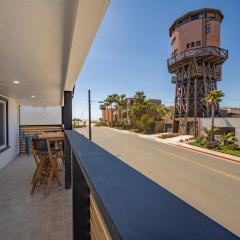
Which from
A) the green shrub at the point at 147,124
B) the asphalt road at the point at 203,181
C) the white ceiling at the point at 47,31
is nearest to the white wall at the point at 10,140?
the white ceiling at the point at 47,31

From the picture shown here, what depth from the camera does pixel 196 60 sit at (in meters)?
26.2

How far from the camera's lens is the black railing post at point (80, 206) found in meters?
1.79

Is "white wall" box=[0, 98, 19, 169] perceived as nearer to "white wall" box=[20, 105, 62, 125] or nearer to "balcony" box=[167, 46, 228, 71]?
"white wall" box=[20, 105, 62, 125]

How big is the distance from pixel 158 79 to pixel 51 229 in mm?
43245

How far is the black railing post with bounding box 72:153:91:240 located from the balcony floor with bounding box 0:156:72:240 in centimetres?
145

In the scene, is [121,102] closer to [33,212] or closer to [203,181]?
[203,181]

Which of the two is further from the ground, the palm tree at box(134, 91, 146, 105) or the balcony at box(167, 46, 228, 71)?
the balcony at box(167, 46, 228, 71)

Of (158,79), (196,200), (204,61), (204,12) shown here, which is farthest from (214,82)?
(196,200)

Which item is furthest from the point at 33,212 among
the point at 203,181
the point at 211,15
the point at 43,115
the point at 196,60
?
the point at 211,15

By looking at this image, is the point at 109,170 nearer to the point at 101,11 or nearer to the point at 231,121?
the point at 101,11

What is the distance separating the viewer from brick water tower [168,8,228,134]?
26.0 m

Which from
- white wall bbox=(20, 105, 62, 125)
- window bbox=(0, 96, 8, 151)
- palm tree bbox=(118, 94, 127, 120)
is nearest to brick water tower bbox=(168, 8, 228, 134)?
white wall bbox=(20, 105, 62, 125)

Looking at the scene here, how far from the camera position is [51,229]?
10.4 feet

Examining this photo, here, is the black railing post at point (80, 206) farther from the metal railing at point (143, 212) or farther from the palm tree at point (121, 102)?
the palm tree at point (121, 102)
